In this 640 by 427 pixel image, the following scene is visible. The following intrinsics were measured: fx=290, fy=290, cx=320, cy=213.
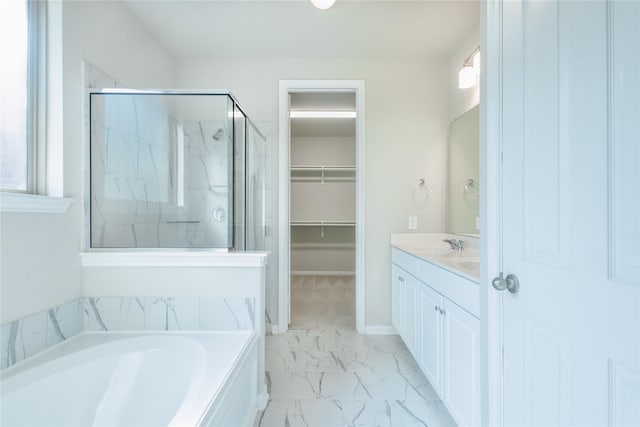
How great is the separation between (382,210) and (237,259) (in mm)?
1617

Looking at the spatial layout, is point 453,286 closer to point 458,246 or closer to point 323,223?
point 458,246

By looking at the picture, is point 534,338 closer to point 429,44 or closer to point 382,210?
point 382,210

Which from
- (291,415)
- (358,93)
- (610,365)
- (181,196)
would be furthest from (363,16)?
(291,415)

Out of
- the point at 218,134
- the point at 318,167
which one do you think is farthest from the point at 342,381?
the point at 318,167

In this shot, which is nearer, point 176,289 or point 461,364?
point 461,364

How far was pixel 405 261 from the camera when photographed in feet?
7.79

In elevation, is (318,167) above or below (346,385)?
above

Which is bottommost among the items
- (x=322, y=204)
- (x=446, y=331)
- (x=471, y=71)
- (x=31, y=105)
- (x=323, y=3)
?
(x=446, y=331)

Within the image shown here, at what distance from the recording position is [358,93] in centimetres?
283

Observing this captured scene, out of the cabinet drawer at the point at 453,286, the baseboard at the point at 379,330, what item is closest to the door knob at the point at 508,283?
the cabinet drawer at the point at 453,286

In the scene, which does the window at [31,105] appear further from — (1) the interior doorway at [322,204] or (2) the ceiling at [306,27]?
(1) the interior doorway at [322,204]

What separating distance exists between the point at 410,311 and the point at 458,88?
2.01 metres

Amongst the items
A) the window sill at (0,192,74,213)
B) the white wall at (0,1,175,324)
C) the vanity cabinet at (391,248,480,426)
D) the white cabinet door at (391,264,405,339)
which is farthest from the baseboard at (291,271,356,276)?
the window sill at (0,192,74,213)

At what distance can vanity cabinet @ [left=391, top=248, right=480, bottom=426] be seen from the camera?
1.32 m
